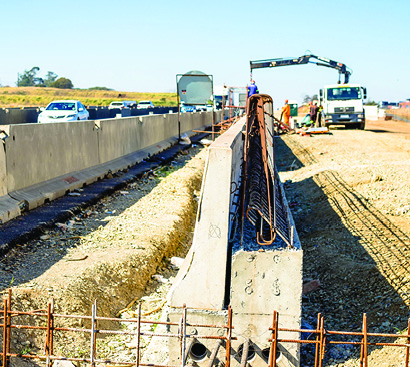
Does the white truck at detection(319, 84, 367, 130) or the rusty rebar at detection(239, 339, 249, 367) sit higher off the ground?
the white truck at detection(319, 84, 367, 130)

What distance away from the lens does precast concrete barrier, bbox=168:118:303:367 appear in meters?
5.70

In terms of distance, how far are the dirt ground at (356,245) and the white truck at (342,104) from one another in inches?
776

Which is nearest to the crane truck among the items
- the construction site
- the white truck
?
the white truck

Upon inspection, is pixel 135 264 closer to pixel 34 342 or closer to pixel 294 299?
pixel 34 342

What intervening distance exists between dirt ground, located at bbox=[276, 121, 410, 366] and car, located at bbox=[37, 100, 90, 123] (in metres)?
11.8

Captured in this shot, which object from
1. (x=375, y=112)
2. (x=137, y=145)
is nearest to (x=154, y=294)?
(x=137, y=145)

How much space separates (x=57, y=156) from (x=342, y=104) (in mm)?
29996

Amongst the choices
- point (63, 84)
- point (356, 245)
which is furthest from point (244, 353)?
point (63, 84)

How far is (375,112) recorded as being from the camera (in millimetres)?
76688

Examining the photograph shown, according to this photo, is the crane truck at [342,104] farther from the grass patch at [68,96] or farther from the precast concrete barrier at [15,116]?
the grass patch at [68,96]

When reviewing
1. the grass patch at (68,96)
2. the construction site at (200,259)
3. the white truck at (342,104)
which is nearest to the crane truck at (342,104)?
the white truck at (342,104)

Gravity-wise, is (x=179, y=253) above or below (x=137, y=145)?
below

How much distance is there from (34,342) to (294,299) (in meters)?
2.43

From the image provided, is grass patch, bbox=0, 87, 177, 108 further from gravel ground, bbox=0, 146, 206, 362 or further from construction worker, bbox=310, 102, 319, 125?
gravel ground, bbox=0, 146, 206, 362
